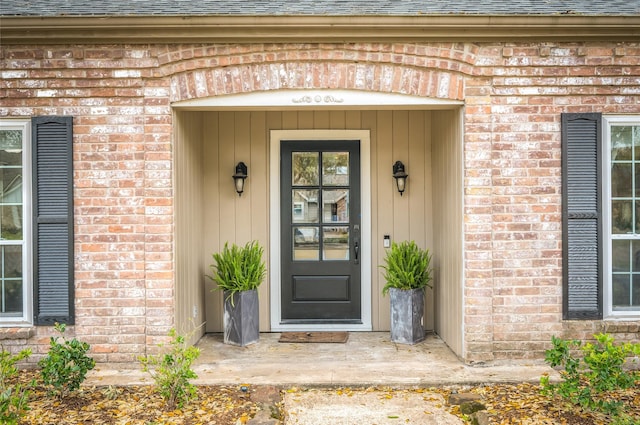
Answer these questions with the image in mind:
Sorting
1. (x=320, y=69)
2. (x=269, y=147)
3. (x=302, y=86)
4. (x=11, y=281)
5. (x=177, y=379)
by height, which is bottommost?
(x=177, y=379)

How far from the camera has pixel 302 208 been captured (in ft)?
19.7

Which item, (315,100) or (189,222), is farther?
(189,222)

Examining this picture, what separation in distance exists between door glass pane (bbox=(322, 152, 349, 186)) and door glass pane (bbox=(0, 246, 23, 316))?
3.11 meters

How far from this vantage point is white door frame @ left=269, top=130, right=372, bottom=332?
5941mm

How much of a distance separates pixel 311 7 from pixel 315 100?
0.82 meters

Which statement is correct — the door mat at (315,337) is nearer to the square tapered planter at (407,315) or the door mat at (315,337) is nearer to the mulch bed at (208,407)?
the square tapered planter at (407,315)

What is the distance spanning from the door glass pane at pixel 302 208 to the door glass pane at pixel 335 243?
0.69 ft

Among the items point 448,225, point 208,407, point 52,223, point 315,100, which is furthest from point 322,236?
point 52,223

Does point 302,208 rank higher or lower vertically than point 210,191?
lower

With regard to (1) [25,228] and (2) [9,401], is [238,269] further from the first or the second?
(2) [9,401]

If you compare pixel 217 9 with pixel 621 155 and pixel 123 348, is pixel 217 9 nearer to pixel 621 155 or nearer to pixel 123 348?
pixel 123 348

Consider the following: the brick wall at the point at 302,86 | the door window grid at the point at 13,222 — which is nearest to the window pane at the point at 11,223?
the door window grid at the point at 13,222

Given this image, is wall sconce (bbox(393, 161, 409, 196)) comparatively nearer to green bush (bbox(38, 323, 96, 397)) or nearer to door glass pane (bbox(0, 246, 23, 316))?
green bush (bbox(38, 323, 96, 397))

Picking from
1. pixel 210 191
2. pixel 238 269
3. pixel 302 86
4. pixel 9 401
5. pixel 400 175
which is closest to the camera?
pixel 9 401
